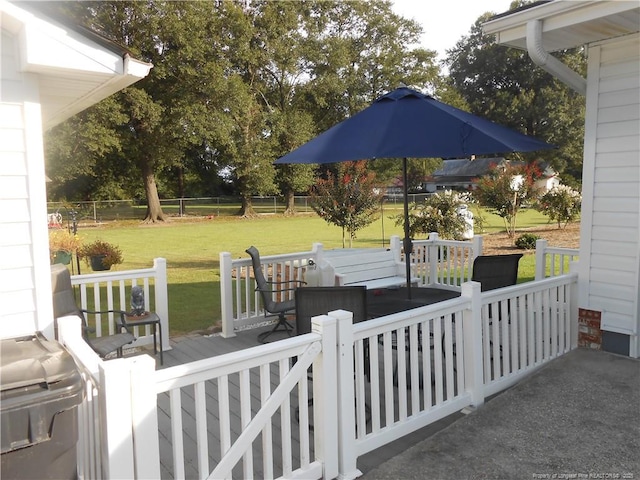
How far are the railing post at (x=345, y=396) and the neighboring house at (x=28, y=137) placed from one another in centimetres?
177

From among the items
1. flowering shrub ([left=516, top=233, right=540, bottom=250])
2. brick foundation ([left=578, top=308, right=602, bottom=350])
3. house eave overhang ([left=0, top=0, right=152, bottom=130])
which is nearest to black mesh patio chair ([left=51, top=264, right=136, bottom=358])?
house eave overhang ([left=0, top=0, right=152, bottom=130])

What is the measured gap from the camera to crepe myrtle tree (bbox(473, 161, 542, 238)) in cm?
1464

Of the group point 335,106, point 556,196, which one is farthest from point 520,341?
point 335,106

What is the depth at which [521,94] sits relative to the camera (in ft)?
115

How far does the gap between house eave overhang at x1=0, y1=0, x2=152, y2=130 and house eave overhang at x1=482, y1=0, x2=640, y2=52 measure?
117 inches

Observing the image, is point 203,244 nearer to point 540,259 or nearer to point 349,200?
point 349,200

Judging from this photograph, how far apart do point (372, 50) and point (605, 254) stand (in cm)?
3217

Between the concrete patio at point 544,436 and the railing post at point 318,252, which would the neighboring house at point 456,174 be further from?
the concrete patio at point 544,436

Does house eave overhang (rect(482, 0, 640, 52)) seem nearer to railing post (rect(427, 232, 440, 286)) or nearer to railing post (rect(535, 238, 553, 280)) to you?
railing post (rect(535, 238, 553, 280))

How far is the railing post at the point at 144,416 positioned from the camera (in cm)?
198

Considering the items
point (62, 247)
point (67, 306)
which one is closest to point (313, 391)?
point (67, 306)

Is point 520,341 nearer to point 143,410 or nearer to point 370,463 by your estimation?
point 370,463

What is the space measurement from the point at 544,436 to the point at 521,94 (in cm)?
3609

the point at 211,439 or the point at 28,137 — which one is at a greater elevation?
the point at 28,137
